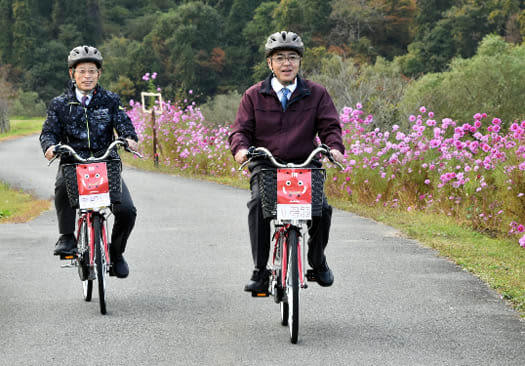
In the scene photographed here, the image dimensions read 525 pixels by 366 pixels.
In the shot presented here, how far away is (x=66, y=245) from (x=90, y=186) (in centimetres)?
78

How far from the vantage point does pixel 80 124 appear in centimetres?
625

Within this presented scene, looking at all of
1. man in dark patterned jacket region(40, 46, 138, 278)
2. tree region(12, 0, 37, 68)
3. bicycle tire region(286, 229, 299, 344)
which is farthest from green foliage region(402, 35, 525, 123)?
tree region(12, 0, 37, 68)

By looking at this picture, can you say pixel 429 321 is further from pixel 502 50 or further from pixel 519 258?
pixel 502 50

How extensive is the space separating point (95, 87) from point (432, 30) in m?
57.8

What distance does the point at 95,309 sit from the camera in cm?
623

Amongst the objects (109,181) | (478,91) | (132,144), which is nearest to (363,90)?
(478,91)

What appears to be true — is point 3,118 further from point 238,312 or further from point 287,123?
point 287,123

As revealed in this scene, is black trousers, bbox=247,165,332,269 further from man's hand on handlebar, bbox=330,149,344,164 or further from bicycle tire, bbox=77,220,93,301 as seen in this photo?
bicycle tire, bbox=77,220,93,301

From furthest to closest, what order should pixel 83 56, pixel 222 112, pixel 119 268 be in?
pixel 222 112 → pixel 119 268 → pixel 83 56

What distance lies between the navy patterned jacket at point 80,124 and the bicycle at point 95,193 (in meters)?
0.19

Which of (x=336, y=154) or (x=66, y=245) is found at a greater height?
(x=336, y=154)

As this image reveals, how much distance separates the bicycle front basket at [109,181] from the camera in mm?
5938

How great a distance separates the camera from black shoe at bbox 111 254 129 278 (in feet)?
20.8

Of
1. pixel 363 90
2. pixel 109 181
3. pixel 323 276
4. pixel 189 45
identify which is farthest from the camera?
pixel 189 45
